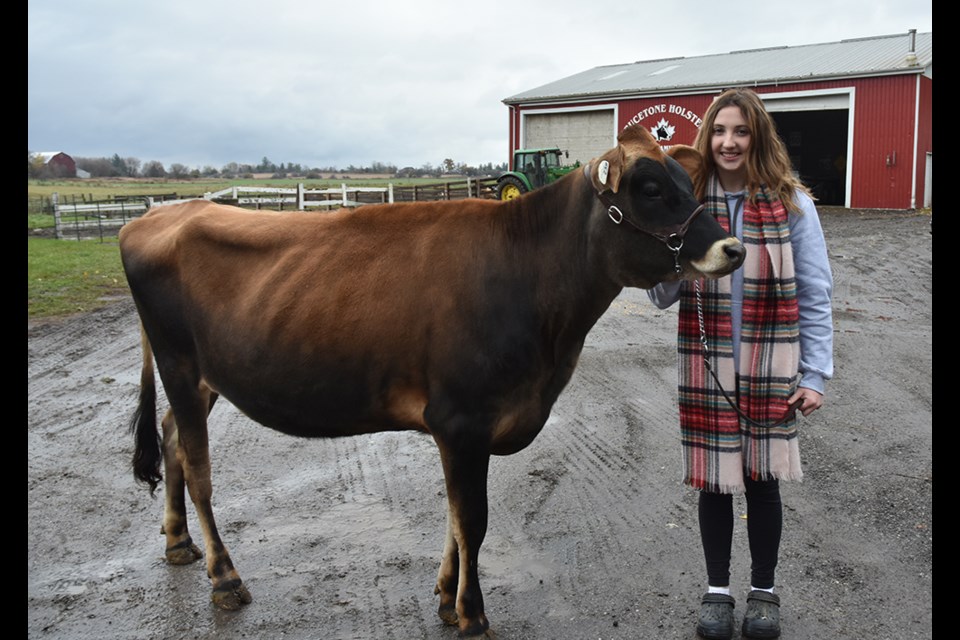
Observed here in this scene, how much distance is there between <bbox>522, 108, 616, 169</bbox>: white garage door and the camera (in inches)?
1157

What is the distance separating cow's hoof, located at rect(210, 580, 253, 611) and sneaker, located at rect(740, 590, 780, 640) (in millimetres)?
2373

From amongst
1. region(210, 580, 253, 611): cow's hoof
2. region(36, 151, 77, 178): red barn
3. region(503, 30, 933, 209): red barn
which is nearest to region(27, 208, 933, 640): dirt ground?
region(210, 580, 253, 611): cow's hoof

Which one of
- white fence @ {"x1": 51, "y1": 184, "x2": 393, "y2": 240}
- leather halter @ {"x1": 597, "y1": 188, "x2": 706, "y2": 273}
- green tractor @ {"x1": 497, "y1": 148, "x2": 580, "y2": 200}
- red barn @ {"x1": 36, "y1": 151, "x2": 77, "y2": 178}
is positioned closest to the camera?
leather halter @ {"x1": 597, "y1": 188, "x2": 706, "y2": 273}

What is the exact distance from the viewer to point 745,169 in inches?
138

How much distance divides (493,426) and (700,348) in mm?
993

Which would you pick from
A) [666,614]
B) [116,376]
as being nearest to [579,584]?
[666,614]

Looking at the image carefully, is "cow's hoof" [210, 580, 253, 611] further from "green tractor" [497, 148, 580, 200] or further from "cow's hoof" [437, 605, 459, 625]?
"green tractor" [497, 148, 580, 200]

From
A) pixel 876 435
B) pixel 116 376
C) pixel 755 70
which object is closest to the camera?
pixel 876 435

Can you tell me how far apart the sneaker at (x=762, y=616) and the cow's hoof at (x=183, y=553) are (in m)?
2.88

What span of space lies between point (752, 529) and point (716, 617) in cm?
42

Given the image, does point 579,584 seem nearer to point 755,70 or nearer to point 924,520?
point 924,520

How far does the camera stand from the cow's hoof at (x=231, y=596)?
3916mm

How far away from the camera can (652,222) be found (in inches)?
129

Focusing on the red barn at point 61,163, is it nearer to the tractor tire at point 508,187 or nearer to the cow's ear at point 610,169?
the tractor tire at point 508,187
